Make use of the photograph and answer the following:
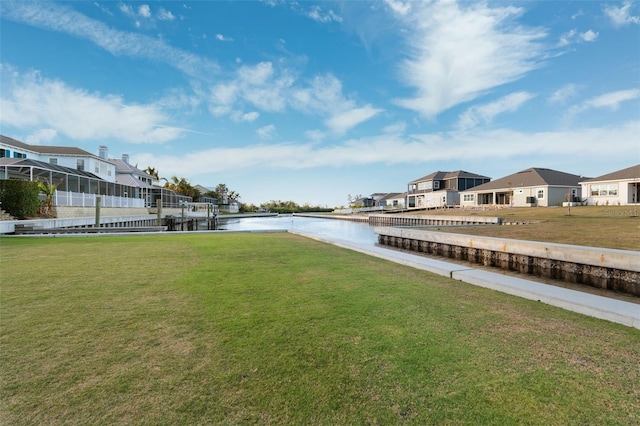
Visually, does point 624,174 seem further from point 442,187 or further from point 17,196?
point 17,196

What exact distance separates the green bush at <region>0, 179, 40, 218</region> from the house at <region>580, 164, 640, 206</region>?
43.1 meters

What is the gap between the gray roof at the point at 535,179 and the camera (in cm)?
3509

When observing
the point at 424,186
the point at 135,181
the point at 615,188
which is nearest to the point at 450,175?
the point at 424,186

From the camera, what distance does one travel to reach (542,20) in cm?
1453

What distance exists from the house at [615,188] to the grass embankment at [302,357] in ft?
114

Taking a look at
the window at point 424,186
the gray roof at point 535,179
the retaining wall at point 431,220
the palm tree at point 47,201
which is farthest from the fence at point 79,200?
the window at point 424,186

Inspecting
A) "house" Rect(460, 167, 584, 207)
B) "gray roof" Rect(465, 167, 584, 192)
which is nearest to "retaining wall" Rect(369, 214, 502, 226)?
"house" Rect(460, 167, 584, 207)

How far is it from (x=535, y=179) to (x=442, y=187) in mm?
15439

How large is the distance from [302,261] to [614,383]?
5193 mm

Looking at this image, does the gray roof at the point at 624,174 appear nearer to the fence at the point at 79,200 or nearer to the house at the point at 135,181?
the fence at the point at 79,200

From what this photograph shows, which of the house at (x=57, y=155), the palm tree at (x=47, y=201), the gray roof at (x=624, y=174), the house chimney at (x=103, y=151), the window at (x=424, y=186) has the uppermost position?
the house chimney at (x=103, y=151)

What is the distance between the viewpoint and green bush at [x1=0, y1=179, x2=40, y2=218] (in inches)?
588

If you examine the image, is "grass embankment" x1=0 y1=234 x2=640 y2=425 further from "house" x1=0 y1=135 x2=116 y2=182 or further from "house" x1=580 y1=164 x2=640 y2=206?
"house" x1=580 y1=164 x2=640 y2=206

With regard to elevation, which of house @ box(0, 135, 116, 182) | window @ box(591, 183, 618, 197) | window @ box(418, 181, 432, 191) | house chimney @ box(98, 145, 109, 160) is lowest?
window @ box(591, 183, 618, 197)
